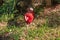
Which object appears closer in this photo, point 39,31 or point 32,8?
point 39,31

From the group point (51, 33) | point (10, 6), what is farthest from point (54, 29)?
point (10, 6)

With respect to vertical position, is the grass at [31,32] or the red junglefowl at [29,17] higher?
the red junglefowl at [29,17]

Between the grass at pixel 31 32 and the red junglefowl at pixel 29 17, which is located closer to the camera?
the grass at pixel 31 32

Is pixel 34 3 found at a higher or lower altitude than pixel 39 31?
higher

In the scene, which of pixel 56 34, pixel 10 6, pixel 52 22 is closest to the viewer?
pixel 56 34

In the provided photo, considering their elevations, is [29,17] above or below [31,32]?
above

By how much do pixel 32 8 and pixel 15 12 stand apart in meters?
0.53

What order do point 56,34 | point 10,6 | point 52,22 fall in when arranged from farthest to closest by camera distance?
1. point 10,6
2. point 52,22
3. point 56,34

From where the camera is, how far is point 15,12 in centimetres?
571

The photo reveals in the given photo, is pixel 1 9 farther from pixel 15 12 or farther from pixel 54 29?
pixel 54 29

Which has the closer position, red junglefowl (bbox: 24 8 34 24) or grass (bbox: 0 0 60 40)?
grass (bbox: 0 0 60 40)

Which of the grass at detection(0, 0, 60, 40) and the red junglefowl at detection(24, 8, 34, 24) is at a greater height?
the red junglefowl at detection(24, 8, 34, 24)

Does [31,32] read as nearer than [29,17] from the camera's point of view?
Yes

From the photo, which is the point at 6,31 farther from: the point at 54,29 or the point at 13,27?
the point at 54,29
